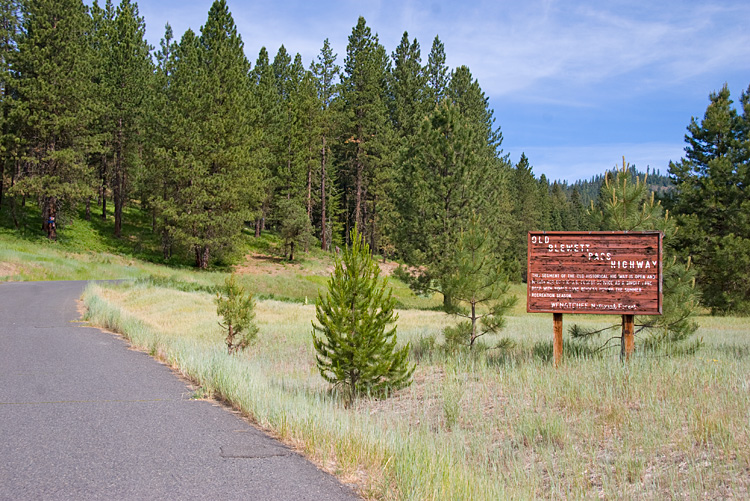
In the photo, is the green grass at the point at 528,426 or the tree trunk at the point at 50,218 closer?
the green grass at the point at 528,426

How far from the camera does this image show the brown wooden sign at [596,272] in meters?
9.15

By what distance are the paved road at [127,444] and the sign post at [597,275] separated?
556 cm

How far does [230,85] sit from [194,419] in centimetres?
3806

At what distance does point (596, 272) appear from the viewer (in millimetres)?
9430

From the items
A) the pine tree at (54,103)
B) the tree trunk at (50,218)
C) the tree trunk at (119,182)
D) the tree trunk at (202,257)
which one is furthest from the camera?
the tree trunk at (119,182)

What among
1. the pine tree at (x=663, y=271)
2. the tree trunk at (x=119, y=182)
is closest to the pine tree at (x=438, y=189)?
the pine tree at (x=663, y=271)

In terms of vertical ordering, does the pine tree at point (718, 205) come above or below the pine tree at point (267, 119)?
below

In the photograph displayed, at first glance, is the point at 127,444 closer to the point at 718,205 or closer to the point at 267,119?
the point at 718,205

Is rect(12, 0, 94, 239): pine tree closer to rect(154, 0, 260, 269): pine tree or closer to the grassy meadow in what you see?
rect(154, 0, 260, 269): pine tree

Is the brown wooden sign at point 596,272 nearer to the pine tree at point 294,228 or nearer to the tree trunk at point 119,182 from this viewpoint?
the pine tree at point 294,228

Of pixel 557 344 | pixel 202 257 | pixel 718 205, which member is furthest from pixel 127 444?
pixel 202 257

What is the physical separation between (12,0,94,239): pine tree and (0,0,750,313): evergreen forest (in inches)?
5.2

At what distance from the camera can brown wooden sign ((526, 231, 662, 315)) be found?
9.15 m

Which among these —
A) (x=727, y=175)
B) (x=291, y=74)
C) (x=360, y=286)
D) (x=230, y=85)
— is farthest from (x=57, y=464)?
(x=291, y=74)
